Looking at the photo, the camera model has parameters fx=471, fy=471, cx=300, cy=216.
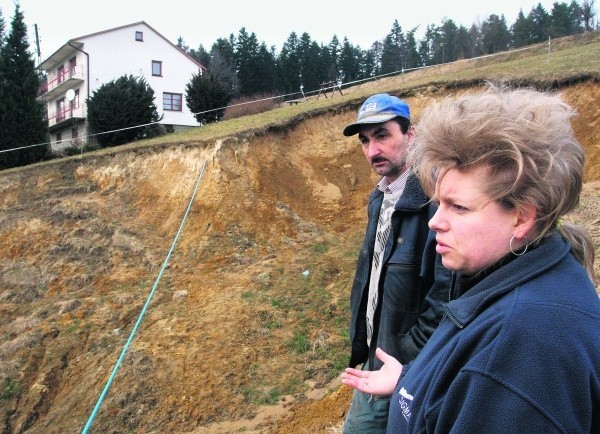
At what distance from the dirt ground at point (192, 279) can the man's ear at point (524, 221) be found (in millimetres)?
4120

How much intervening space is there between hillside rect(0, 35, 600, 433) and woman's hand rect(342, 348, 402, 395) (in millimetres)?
2905

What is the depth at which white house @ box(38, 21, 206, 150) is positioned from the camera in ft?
98.5

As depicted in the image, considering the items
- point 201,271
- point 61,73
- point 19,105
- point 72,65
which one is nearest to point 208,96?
point 19,105

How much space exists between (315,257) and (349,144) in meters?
4.56

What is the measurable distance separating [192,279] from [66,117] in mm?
27292

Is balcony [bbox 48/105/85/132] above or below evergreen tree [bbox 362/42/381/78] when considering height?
below

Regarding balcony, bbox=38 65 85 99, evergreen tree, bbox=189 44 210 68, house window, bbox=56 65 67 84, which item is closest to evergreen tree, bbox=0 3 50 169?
balcony, bbox=38 65 85 99

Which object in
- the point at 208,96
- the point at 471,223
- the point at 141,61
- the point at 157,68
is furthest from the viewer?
the point at 157,68

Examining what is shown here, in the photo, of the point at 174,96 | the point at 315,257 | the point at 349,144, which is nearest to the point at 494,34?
the point at 174,96

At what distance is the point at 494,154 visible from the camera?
124 centimetres

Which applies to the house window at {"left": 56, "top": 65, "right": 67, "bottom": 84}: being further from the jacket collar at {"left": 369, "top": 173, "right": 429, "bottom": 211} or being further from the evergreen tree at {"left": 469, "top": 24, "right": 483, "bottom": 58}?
the evergreen tree at {"left": 469, "top": 24, "right": 483, "bottom": 58}

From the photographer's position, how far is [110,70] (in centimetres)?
3088

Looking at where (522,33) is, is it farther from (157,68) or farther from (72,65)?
(72,65)

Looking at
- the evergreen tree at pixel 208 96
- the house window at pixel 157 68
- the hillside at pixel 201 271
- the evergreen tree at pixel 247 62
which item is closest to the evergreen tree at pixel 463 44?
the evergreen tree at pixel 247 62
